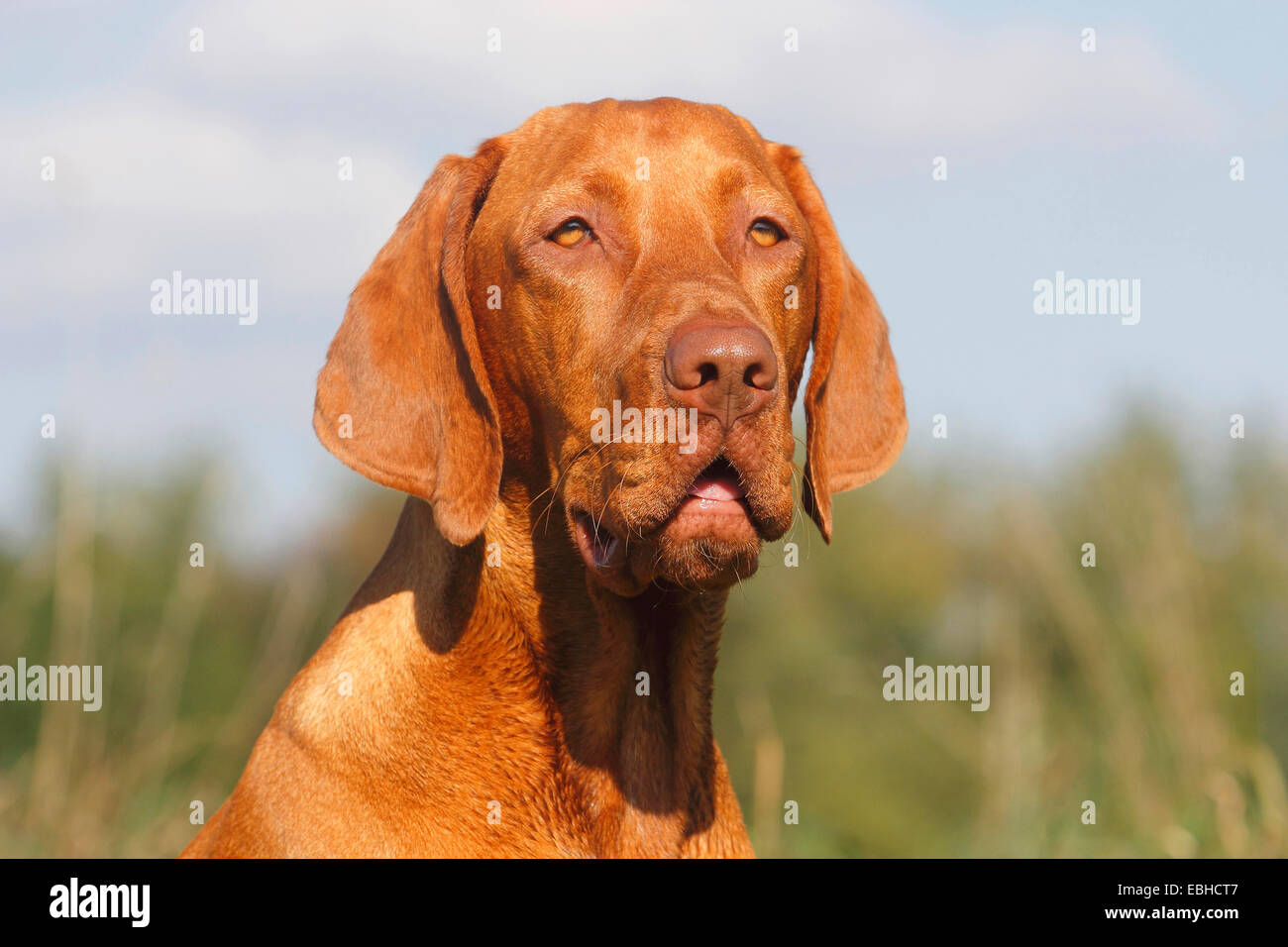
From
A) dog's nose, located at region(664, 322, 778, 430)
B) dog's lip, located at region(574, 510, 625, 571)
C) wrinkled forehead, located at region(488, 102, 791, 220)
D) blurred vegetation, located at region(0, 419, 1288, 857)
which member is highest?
wrinkled forehead, located at region(488, 102, 791, 220)

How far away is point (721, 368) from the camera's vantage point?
3.03 m

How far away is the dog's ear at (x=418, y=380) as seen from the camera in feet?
11.6

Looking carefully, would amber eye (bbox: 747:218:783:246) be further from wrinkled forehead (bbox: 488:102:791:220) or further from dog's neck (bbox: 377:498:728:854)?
dog's neck (bbox: 377:498:728:854)

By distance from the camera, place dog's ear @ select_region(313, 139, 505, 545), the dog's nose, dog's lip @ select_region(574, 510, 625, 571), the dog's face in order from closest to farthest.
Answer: the dog's nose, the dog's face, dog's lip @ select_region(574, 510, 625, 571), dog's ear @ select_region(313, 139, 505, 545)

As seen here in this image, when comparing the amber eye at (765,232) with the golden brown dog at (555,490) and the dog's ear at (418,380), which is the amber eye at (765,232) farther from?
the dog's ear at (418,380)

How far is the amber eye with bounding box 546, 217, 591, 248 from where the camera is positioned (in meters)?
3.62

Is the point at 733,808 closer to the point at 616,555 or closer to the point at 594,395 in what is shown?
the point at 616,555

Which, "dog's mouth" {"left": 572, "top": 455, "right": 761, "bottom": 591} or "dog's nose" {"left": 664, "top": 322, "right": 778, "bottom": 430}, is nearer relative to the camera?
"dog's nose" {"left": 664, "top": 322, "right": 778, "bottom": 430}

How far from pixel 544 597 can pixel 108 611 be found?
5720 millimetres

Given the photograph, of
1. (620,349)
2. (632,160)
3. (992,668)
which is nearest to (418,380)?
(620,349)

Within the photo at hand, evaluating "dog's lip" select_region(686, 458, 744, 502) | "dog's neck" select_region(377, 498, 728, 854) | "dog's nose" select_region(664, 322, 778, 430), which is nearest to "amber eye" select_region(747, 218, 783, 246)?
"dog's nose" select_region(664, 322, 778, 430)

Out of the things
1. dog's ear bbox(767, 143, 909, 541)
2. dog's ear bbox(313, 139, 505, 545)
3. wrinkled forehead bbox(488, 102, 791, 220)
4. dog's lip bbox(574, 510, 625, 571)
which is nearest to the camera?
dog's lip bbox(574, 510, 625, 571)

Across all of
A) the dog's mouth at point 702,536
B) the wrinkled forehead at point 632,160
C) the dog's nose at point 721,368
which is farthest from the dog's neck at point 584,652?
the wrinkled forehead at point 632,160
